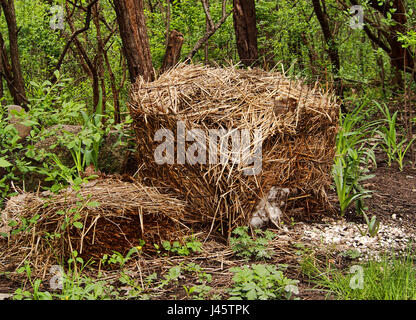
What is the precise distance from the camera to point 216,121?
120 inches

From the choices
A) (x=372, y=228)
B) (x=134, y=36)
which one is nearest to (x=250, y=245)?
(x=372, y=228)

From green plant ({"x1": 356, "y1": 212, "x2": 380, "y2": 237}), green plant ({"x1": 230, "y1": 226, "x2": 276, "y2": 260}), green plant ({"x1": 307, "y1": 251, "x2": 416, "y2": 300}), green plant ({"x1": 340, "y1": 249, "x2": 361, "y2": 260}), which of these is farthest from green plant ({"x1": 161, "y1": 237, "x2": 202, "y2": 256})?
green plant ({"x1": 356, "y1": 212, "x2": 380, "y2": 237})

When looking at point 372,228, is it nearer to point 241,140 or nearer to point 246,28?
point 241,140

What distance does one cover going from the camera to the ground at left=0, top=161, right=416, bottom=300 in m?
2.53

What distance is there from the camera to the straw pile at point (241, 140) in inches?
119

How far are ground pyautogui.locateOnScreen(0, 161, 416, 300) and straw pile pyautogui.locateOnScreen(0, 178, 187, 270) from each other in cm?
17

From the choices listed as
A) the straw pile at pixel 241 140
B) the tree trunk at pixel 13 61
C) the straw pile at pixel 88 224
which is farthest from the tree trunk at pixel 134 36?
the tree trunk at pixel 13 61

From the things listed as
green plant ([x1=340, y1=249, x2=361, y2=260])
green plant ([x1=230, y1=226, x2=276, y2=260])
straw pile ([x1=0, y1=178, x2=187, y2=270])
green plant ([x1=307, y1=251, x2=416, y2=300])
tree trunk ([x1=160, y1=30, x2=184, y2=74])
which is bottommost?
green plant ([x1=340, y1=249, x2=361, y2=260])

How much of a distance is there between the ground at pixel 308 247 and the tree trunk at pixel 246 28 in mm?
2150

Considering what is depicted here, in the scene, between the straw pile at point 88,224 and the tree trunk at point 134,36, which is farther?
the tree trunk at point 134,36

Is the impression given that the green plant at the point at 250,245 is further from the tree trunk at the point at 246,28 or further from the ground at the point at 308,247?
the tree trunk at the point at 246,28

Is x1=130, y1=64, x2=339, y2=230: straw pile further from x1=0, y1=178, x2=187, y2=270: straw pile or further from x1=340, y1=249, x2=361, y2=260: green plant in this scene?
x1=340, y1=249, x2=361, y2=260: green plant


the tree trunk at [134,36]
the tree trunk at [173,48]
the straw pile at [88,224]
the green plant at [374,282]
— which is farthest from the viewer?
the tree trunk at [173,48]
